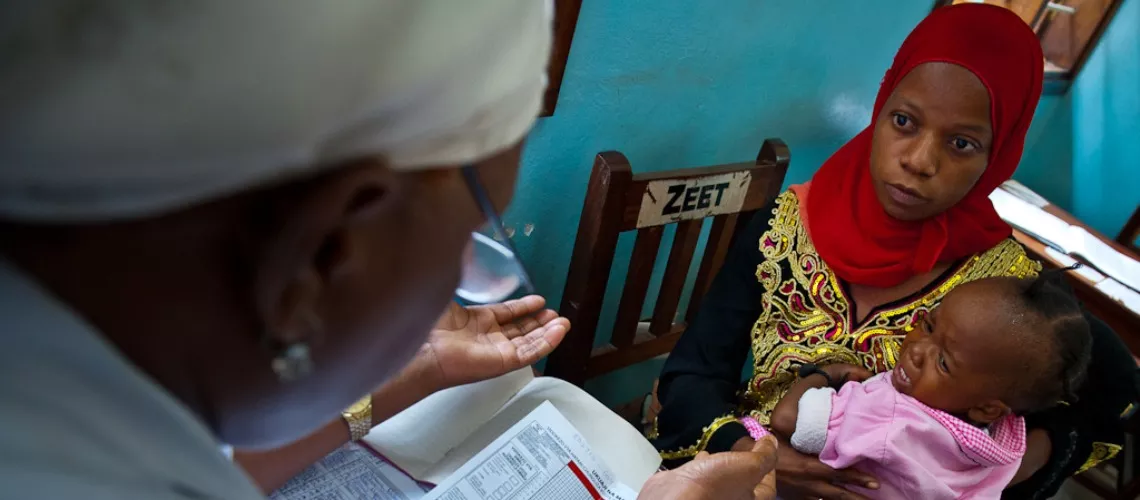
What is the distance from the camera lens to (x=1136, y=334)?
2070 mm

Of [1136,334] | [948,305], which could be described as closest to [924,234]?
[948,305]

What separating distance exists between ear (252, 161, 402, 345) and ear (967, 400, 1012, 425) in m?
1.15

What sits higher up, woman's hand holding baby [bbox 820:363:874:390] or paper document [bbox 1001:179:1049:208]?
woman's hand holding baby [bbox 820:363:874:390]

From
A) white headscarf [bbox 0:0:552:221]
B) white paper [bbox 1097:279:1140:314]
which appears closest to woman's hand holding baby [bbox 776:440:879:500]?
white headscarf [bbox 0:0:552:221]

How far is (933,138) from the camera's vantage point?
111 centimetres

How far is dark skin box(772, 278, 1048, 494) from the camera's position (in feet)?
3.41

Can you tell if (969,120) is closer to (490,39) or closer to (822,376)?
(822,376)

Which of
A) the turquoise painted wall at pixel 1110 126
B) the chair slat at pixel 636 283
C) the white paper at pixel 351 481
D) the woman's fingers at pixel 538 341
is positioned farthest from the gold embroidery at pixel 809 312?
the turquoise painted wall at pixel 1110 126

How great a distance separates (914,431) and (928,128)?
0.52m

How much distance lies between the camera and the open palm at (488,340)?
3.30 feet

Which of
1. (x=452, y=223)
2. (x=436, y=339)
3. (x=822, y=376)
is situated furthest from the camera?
(x=822, y=376)

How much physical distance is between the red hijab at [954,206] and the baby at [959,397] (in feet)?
0.46

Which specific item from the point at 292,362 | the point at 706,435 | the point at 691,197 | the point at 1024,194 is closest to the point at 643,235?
the point at 691,197

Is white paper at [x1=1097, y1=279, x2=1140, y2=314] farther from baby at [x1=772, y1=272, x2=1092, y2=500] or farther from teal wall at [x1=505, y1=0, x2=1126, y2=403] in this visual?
baby at [x1=772, y1=272, x2=1092, y2=500]
